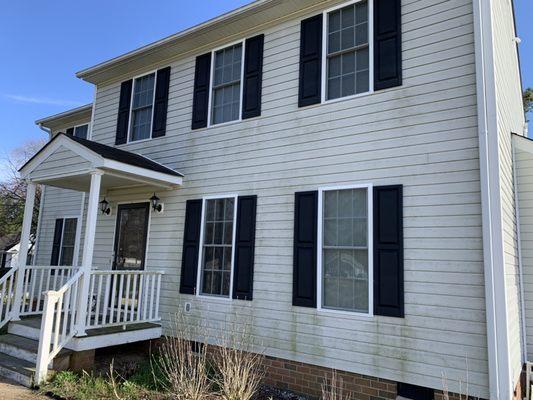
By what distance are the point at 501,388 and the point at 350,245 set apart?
2.19 meters

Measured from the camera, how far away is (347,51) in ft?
18.6

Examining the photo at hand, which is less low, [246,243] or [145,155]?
[145,155]

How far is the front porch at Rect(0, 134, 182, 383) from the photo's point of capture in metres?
5.66

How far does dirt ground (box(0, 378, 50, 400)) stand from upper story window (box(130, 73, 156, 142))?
4.89m

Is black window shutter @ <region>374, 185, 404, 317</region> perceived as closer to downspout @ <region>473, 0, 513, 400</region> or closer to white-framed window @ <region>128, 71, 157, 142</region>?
downspout @ <region>473, 0, 513, 400</region>

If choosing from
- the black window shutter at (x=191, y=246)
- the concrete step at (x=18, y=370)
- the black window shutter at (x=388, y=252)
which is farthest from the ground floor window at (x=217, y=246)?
the concrete step at (x=18, y=370)

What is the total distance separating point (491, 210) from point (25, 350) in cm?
665

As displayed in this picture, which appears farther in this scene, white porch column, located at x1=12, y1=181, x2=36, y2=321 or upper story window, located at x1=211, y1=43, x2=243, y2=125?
white porch column, located at x1=12, y1=181, x2=36, y2=321

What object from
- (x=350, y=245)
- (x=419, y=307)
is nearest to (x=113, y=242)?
(x=350, y=245)

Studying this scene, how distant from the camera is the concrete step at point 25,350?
5578 mm

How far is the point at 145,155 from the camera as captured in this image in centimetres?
806

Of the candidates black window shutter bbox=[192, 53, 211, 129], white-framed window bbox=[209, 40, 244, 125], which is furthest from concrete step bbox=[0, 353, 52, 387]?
white-framed window bbox=[209, 40, 244, 125]

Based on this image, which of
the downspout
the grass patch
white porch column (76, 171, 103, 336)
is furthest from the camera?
white porch column (76, 171, 103, 336)

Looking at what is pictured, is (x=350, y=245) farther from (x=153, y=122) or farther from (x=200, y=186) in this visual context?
(x=153, y=122)
